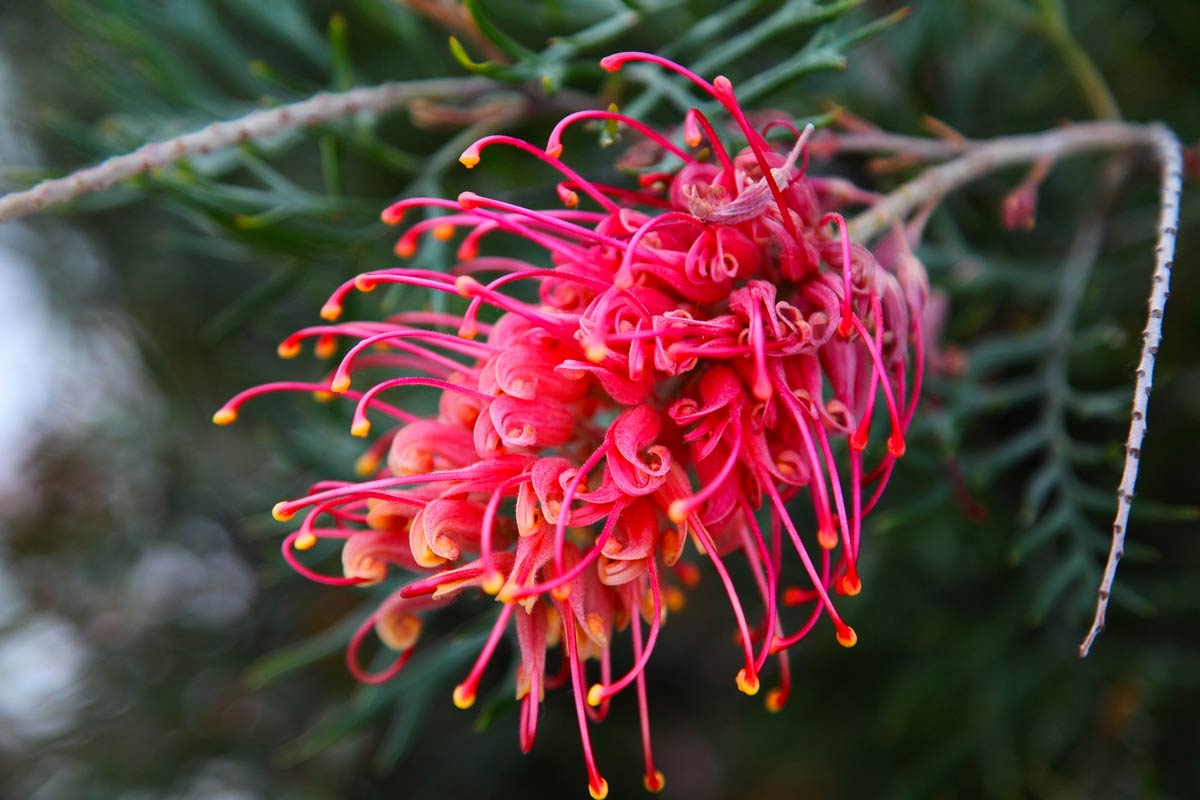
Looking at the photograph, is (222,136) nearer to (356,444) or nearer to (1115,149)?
(356,444)

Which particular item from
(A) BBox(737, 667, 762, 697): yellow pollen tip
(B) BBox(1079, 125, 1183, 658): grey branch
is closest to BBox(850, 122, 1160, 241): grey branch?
(B) BBox(1079, 125, 1183, 658): grey branch

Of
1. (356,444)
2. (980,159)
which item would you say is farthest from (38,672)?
(980,159)

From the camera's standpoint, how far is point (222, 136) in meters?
0.59

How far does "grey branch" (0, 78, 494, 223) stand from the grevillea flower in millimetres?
169

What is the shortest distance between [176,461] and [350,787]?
1.83ft

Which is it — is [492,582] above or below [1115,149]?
above

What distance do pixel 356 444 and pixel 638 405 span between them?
389mm

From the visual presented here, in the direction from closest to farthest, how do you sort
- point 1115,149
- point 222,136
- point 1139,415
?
point 1139,415 < point 222,136 < point 1115,149

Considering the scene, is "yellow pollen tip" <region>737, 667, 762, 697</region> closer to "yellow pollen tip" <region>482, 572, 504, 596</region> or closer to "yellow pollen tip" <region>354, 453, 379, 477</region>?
"yellow pollen tip" <region>482, 572, 504, 596</region>

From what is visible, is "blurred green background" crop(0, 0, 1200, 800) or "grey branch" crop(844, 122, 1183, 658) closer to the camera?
"grey branch" crop(844, 122, 1183, 658)

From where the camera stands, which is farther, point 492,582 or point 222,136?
point 222,136

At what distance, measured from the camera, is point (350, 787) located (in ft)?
4.21

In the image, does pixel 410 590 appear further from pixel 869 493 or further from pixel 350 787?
pixel 350 787

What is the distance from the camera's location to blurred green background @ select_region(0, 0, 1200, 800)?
74cm
